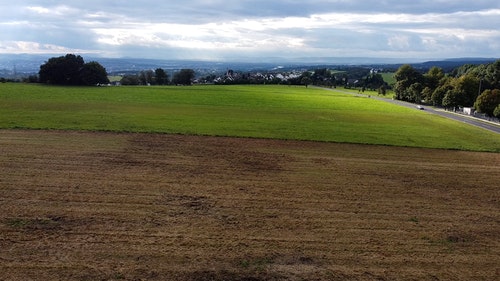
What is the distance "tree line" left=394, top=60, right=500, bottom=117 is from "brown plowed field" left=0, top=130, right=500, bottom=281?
47865 mm

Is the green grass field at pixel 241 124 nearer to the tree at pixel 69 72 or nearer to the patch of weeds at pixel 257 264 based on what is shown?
the patch of weeds at pixel 257 264

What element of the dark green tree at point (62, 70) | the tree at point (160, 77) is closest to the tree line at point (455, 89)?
the tree at point (160, 77)

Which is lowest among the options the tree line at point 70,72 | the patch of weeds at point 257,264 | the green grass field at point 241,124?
the patch of weeds at point 257,264

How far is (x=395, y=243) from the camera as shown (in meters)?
15.8

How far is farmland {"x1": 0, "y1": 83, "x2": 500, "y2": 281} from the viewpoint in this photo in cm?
1364

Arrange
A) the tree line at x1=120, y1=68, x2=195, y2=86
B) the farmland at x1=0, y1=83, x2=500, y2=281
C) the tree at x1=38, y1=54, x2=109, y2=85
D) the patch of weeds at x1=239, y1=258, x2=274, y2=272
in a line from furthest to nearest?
the tree line at x1=120, y1=68, x2=195, y2=86 → the tree at x1=38, y1=54, x2=109, y2=85 → the farmland at x1=0, y1=83, x2=500, y2=281 → the patch of weeds at x1=239, y1=258, x2=274, y2=272

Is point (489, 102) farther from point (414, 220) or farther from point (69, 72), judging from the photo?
point (69, 72)

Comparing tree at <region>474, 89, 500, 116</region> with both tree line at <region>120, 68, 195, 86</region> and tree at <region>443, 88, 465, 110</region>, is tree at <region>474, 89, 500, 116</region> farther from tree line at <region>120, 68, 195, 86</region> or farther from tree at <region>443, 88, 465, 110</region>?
tree line at <region>120, 68, 195, 86</region>

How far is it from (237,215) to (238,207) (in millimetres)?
1017

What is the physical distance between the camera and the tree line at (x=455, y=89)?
236 feet

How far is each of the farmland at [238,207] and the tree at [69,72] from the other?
69.5 meters

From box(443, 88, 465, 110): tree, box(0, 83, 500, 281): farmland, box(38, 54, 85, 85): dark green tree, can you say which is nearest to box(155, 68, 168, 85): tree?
box(38, 54, 85, 85): dark green tree

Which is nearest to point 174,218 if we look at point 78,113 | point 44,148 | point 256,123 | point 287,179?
point 287,179

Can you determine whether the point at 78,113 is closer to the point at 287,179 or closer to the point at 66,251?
the point at 287,179
